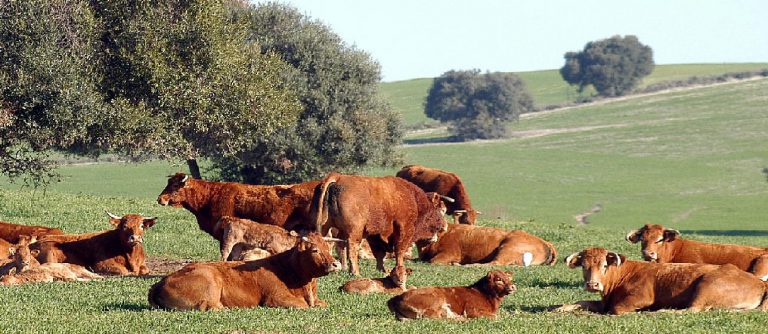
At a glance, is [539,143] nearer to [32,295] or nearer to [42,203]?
[42,203]

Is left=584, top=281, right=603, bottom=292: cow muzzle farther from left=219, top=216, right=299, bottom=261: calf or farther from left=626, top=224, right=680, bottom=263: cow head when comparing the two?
left=219, top=216, right=299, bottom=261: calf

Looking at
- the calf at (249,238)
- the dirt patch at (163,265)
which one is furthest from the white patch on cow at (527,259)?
the dirt patch at (163,265)

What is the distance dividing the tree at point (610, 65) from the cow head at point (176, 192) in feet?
448

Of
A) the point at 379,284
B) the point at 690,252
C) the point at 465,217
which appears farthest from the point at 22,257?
the point at 465,217

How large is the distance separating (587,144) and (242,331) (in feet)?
329

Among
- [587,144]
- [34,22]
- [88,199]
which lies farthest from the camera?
[587,144]

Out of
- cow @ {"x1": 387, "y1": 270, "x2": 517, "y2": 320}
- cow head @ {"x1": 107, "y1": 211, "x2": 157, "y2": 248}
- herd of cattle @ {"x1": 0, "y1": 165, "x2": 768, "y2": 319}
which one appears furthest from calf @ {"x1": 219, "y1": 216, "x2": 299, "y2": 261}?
cow @ {"x1": 387, "y1": 270, "x2": 517, "y2": 320}

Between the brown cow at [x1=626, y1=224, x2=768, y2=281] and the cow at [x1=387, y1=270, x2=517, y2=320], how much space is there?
18.1ft

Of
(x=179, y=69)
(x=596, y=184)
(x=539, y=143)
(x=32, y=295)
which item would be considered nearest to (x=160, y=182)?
(x=596, y=184)

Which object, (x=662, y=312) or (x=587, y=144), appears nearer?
(x=662, y=312)

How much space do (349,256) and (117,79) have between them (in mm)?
7431

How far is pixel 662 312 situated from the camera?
17.5 meters

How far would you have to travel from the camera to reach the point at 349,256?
898 inches

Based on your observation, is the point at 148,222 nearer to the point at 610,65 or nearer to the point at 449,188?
the point at 449,188
